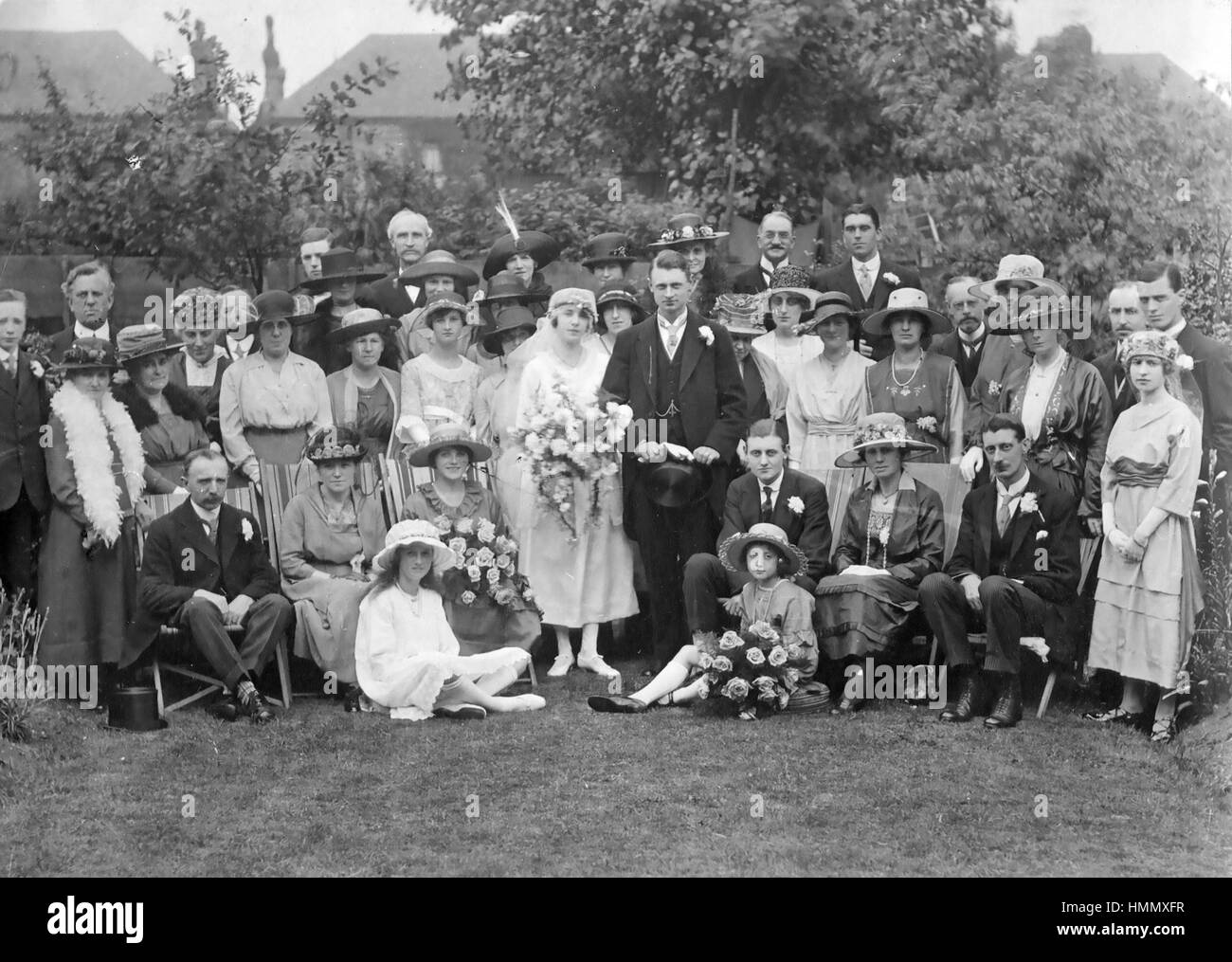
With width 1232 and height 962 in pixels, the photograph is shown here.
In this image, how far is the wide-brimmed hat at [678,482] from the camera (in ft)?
30.9

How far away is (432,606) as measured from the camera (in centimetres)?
904

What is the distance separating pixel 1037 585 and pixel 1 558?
207 inches

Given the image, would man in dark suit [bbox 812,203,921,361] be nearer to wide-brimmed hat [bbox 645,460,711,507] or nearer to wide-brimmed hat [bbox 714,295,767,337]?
wide-brimmed hat [bbox 714,295,767,337]

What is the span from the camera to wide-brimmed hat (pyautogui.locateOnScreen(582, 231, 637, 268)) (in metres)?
10.0

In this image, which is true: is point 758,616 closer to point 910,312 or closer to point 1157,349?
point 910,312

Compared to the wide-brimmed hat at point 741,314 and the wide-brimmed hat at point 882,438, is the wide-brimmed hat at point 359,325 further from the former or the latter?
the wide-brimmed hat at point 882,438

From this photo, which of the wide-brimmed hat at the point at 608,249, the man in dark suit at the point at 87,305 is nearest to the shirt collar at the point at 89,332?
the man in dark suit at the point at 87,305

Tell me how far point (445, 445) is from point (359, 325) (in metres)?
0.96

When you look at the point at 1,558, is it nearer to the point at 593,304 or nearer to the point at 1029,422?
the point at 593,304

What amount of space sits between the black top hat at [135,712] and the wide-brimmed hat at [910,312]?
13.8 ft

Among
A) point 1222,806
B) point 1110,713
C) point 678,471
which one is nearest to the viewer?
point 1222,806

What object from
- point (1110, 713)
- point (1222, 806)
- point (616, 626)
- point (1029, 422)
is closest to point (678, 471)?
point (616, 626)

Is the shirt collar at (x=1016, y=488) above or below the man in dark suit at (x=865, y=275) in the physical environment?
below

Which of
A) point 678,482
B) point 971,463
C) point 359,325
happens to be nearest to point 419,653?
point 678,482
